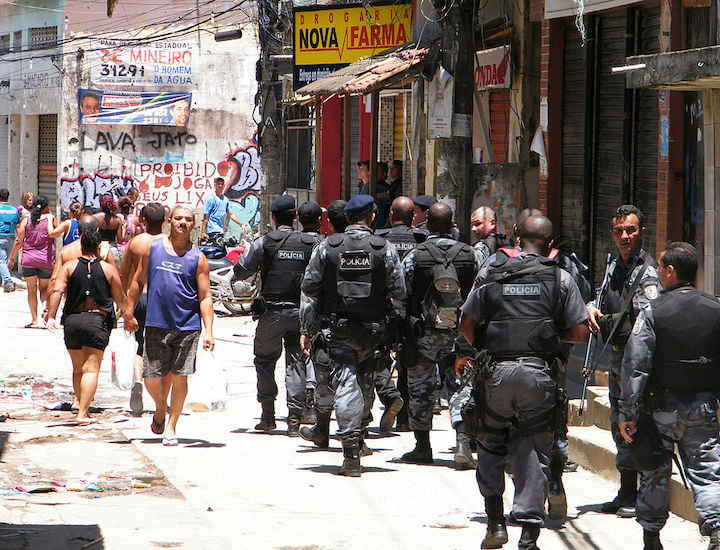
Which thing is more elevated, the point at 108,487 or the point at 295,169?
the point at 295,169

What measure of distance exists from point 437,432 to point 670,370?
439 centimetres

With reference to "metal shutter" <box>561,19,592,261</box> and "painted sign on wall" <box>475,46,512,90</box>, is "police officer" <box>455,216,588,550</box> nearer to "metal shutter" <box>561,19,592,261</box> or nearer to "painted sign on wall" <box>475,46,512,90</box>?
"metal shutter" <box>561,19,592,261</box>

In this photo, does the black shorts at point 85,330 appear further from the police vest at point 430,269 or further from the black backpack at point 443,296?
the black backpack at point 443,296

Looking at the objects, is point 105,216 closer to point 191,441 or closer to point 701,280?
point 191,441

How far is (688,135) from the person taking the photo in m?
9.78

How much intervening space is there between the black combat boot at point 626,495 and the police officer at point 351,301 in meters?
1.88

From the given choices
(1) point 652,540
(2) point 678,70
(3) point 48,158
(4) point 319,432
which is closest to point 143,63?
(3) point 48,158

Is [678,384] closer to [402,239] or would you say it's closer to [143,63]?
[402,239]

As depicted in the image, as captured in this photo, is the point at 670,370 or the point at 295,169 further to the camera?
the point at 295,169

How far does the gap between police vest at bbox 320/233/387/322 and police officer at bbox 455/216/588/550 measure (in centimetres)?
195

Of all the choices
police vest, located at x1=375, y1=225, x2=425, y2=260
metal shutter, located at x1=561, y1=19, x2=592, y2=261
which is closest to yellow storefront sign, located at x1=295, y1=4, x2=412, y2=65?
metal shutter, located at x1=561, y1=19, x2=592, y2=261

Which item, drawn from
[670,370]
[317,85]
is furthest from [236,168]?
[670,370]

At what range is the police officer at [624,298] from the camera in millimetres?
6680

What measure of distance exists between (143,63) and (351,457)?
2300cm
